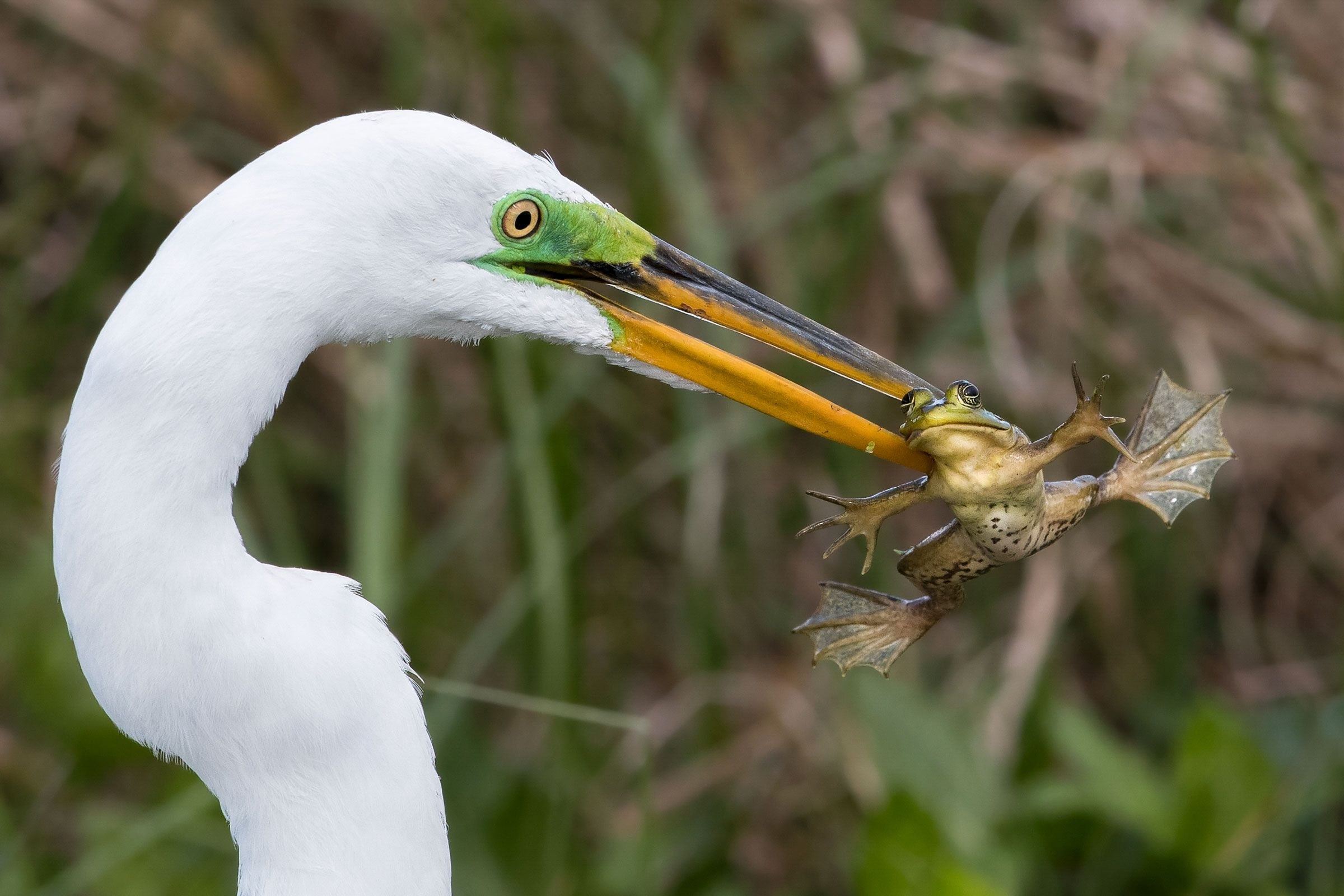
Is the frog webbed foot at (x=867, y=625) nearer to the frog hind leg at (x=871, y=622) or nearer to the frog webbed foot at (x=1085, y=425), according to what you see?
the frog hind leg at (x=871, y=622)

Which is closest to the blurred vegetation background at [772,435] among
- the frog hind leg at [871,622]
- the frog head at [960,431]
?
the frog hind leg at [871,622]

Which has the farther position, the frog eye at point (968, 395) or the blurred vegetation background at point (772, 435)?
the blurred vegetation background at point (772, 435)

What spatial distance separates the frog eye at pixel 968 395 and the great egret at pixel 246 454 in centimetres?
7

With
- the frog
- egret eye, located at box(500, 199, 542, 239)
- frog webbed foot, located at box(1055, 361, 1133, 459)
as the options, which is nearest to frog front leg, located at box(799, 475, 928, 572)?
the frog

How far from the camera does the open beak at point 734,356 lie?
1.02m

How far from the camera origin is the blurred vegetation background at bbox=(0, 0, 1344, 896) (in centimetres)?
191

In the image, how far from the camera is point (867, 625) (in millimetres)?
1087

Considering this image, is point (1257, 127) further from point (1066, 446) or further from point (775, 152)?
point (1066, 446)

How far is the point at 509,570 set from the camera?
98.9 inches

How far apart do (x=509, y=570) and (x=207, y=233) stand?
1.69 metres

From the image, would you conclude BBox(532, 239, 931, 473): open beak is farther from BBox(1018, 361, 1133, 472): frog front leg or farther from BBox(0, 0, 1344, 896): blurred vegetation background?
BBox(0, 0, 1344, 896): blurred vegetation background

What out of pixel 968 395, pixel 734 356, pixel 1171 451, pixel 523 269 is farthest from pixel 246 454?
pixel 1171 451

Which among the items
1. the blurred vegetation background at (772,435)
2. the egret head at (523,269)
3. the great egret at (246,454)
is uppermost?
the blurred vegetation background at (772,435)

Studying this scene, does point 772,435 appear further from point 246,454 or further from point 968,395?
point 246,454
